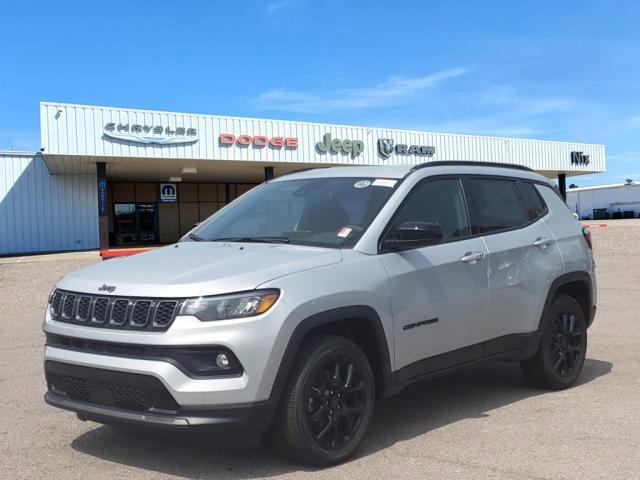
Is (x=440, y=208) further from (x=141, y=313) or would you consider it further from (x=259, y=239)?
(x=141, y=313)

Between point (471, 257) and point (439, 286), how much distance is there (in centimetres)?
46

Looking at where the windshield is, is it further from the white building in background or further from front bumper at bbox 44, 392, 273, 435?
the white building in background

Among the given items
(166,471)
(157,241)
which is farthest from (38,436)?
(157,241)

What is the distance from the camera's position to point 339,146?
1252 inches

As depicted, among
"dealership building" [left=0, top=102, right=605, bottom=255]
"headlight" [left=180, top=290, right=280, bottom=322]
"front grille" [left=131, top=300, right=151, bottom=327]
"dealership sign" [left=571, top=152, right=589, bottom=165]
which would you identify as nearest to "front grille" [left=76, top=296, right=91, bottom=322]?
"front grille" [left=131, top=300, right=151, bottom=327]

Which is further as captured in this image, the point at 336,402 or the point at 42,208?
the point at 42,208

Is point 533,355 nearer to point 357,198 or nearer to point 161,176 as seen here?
point 357,198

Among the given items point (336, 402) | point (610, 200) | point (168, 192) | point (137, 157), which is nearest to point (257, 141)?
point (137, 157)

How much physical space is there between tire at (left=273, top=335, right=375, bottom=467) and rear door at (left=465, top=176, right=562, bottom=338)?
143 cm

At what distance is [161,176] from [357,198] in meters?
32.4

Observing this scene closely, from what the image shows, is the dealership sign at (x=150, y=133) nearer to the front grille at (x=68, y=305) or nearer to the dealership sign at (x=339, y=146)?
the dealership sign at (x=339, y=146)

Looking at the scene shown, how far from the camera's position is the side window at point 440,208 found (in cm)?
482

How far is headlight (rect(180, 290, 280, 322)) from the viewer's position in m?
3.61

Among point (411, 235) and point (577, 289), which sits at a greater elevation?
point (411, 235)
